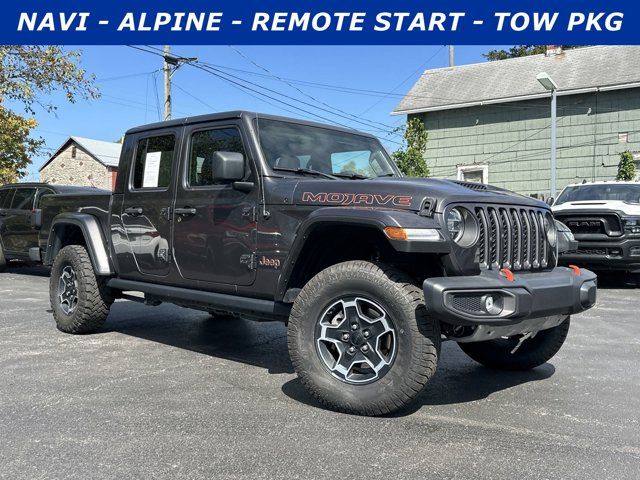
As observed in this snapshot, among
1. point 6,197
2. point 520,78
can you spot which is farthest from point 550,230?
point 520,78

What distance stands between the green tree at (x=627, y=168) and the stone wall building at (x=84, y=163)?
3974 centimetres

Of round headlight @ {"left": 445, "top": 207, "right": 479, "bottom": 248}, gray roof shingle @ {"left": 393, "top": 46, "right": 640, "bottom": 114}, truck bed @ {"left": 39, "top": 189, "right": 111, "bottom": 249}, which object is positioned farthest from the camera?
gray roof shingle @ {"left": 393, "top": 46, "right": 640, "bottom": 114}

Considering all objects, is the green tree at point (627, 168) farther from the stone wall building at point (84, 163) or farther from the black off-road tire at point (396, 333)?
the stone wall building at point (84, 163)

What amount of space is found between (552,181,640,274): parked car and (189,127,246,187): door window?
21.5ft

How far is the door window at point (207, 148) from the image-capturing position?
4.73 metres

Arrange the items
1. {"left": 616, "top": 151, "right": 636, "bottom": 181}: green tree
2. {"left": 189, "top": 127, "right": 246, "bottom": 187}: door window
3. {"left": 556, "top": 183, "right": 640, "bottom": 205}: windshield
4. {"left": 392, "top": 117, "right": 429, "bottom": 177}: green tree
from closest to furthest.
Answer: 1. {"left": 189, "top": 127, "right": 246, "bottom": 187}: door window
2. {"left": 556, "top": 183, "right": 640, "bottom": 205}: windshield
3. {"left": 616, "top": 151, "right": 636, "bottom": 181}: green tree
4. {"left": 392, "top": 117, "right": 429, "bottom": 177}: green tree

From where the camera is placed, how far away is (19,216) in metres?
11.7

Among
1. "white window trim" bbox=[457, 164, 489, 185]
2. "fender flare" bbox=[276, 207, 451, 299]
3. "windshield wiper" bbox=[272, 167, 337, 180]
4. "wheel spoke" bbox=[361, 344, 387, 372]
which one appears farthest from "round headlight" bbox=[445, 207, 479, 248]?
"white window trim" bbox=[457, 164, 489, 185]

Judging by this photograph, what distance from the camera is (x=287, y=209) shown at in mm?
4172

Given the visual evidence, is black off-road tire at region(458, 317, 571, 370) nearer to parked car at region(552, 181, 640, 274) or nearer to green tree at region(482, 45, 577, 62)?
parked car at region(552, 181, 640, 274)

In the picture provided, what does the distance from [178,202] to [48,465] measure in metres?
2.48

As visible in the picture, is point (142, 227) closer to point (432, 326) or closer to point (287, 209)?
point (287, 209)

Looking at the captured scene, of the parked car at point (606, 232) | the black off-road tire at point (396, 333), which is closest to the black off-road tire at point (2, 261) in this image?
the black off-road tire at point (396, 333)

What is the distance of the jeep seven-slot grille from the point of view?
12.1 feet
